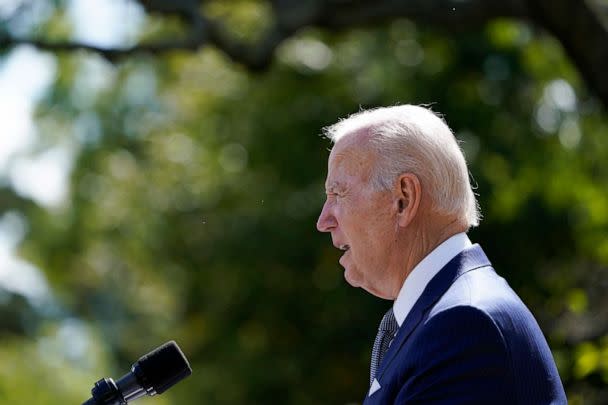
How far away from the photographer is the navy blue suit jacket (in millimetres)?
2125

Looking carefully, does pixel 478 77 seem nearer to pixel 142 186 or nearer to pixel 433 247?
pixel 142 186

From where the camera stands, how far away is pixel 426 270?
240 centimetres

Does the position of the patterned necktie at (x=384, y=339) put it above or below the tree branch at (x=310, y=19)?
below

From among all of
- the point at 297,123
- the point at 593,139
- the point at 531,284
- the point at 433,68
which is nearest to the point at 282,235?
the point at 297,123

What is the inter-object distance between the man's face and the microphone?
1.47ft

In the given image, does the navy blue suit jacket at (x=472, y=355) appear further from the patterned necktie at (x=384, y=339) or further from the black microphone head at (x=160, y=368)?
the black microphone head at (x=160, y=368)

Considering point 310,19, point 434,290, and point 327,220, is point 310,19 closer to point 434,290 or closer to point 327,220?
point 327,220

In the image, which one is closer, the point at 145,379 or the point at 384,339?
the point at 145,379

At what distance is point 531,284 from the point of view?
372 inches

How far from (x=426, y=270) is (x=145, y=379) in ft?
2.20

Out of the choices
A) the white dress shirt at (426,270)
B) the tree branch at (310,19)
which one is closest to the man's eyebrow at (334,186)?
the white dress shirt at (426,270)

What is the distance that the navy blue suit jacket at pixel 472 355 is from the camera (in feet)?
6.97

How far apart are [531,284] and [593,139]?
148 cm

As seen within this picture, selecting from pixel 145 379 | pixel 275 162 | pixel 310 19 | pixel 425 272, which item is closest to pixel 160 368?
pixel 145 379
